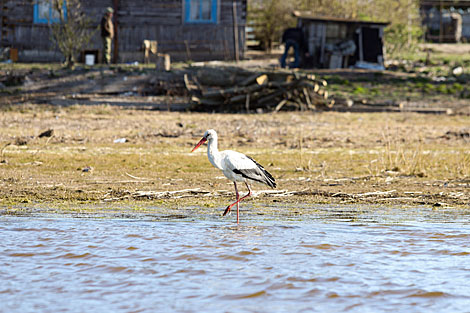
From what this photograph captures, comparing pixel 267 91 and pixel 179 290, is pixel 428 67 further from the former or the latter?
pixel 179 290

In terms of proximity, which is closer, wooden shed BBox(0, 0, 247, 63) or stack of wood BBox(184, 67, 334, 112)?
stack of wood BBox(184, 67, 334, 112)

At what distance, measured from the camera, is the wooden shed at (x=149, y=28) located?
2869 centimetres

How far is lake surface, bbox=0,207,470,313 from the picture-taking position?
5.56 meters

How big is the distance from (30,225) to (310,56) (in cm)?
2260

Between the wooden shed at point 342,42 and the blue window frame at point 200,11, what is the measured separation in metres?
3.40

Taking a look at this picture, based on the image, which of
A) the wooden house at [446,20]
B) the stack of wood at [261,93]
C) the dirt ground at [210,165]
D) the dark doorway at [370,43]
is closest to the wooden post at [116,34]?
the stack of wood at [261,93]

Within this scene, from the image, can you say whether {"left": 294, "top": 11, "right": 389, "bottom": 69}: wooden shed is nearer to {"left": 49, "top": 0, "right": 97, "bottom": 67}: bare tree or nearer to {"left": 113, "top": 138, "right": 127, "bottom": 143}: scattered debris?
{"left": 49, "top": 0, "right": 97, "bottom": 67}: bare tree

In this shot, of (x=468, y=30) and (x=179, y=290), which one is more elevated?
(x=468, y=30)

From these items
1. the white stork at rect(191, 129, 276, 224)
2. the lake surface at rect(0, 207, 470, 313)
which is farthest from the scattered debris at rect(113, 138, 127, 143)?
the white stork at rect(191, 129, 276, 224)

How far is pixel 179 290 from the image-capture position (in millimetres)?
5852

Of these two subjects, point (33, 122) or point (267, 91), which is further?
point (267, 91)

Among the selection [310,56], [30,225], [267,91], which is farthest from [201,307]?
[310,56]

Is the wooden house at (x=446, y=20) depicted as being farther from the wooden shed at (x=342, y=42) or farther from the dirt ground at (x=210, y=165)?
the dirt ground at (x=210, y=165)

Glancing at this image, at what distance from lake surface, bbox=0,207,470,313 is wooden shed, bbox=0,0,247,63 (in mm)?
21388
